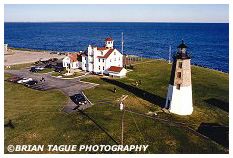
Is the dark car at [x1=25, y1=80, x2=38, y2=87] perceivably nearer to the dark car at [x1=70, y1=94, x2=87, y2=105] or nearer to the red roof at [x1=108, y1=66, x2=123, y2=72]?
the dark car at [x1=70, y1=94, x2=87, y2=105]

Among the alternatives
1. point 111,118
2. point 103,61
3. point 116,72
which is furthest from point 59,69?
point 111,118

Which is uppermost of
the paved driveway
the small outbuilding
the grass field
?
the small outbuilding

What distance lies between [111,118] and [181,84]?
1259cm

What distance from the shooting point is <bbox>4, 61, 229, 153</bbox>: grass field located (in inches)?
1066

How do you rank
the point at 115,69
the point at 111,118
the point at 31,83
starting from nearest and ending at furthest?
the point at 111,118 → the point at 31,83 → the point at 115,69

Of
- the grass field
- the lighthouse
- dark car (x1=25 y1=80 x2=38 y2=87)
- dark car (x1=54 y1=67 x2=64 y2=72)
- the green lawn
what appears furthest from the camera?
the green lawn

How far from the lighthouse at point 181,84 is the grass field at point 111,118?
1587 millimetres

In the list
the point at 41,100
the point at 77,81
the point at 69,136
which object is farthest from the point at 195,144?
the point at 77,81

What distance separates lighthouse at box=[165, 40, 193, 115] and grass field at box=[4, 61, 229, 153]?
62.5 inches

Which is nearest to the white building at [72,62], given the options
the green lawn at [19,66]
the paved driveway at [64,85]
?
the paved driveway at [64,85]

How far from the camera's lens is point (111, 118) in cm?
3266

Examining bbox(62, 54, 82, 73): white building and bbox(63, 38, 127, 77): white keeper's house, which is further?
bbox(62, 54, 82, 73): white building

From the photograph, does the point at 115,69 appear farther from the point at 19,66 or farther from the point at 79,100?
the point at 19,66

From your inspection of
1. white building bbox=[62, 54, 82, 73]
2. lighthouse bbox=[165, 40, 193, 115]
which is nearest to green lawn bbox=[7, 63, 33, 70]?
white building bbox=[62, 54, 82, 73]
